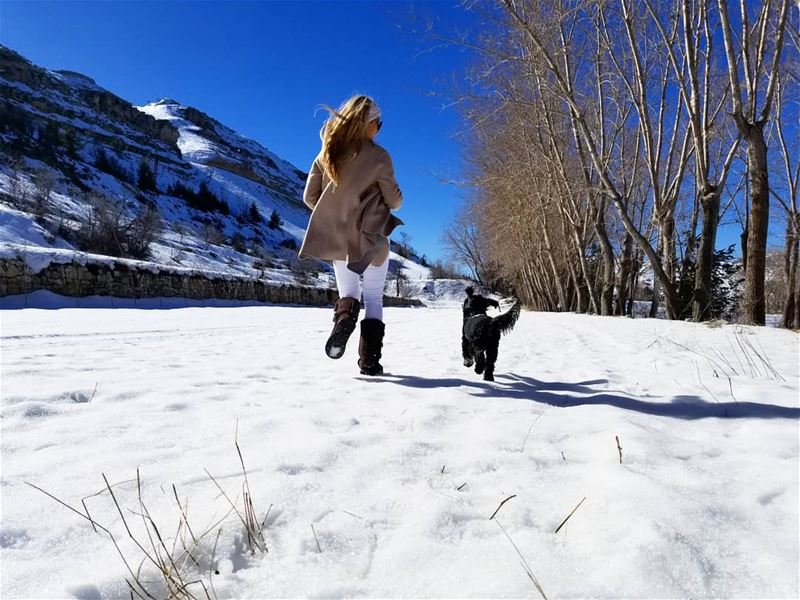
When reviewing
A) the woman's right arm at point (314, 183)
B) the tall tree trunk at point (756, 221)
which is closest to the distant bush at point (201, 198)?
the woman's right arm at point (314, 183)

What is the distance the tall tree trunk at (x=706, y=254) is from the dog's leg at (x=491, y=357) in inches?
229

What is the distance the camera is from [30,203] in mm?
23297

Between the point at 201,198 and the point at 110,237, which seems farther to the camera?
the point at 201,198

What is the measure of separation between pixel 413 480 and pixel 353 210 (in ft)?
6.11

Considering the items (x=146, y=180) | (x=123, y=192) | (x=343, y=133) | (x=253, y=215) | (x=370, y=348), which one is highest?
(x=146, y=180)

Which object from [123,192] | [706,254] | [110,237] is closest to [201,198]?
[123,192]

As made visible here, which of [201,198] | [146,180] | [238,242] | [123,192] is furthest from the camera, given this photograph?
[201,198]

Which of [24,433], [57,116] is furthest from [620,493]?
[57,116]

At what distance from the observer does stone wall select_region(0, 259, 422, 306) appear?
7.84 m

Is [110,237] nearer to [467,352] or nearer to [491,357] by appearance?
[467,352]

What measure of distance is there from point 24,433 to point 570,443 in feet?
6.43

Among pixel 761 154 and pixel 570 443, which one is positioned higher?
pixel 761 154

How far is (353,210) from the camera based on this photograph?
2621 mm

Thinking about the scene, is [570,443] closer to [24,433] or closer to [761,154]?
[24,433]
